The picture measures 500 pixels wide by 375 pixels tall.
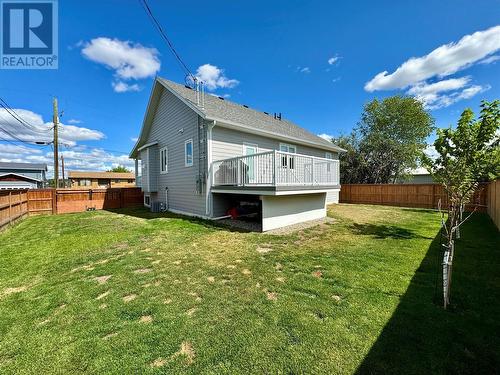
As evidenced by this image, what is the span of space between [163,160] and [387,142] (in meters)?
20.6

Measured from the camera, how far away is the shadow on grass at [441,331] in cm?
209

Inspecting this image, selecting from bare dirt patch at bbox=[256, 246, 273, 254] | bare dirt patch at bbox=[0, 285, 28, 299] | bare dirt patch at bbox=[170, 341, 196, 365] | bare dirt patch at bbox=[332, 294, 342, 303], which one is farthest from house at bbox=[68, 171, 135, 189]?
bare dirt patch at bbox=[332, 294, 342, 303]

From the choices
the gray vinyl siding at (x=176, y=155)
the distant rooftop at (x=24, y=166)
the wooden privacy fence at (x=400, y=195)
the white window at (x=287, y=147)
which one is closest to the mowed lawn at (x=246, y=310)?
the gray vinyl siding at (x=176, y=155)

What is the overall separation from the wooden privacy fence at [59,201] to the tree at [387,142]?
20325 mm

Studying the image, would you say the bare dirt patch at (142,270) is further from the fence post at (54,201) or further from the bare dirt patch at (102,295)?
the fence post at (54,201)

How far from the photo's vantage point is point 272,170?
7449 millimetres

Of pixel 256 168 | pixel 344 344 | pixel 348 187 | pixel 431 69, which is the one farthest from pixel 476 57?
pixel 344 344

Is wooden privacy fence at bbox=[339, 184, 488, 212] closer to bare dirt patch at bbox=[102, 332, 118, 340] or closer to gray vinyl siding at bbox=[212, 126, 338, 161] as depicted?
gray vinyl siding at bbox=[212, 126, 338, 161]

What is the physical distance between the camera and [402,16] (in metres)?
9.49

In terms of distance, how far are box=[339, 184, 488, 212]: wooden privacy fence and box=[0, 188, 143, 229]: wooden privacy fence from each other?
17206mm

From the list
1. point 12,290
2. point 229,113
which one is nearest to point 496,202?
point 229,113

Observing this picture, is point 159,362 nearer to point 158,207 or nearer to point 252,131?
point 252,131

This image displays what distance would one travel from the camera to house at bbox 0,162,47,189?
30.2 meters

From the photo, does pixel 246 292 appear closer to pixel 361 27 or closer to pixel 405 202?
pixel 361 27
